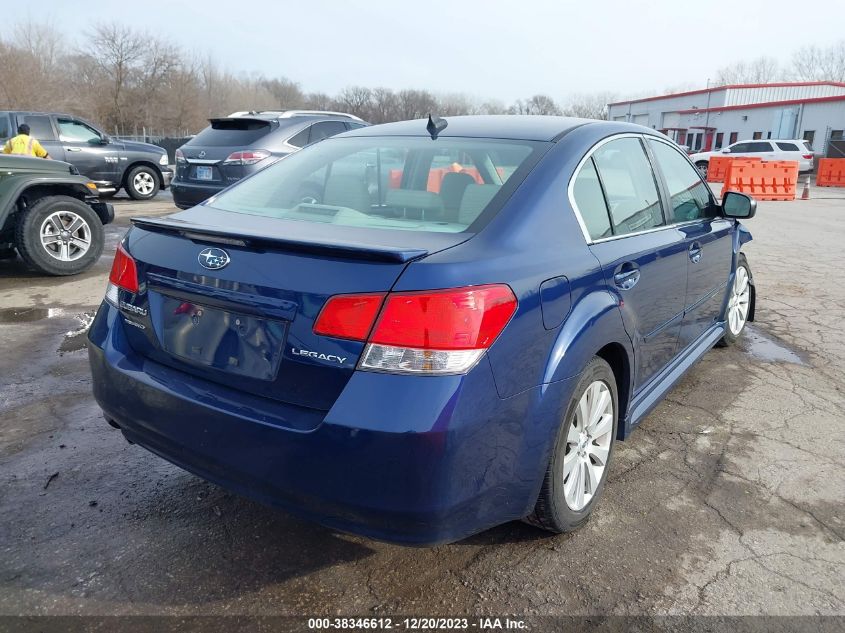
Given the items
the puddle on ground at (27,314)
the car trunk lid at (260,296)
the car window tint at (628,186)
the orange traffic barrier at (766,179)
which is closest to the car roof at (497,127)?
the car window tint at (628,186)

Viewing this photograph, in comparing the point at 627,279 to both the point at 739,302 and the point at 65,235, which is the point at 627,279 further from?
the point at 65,235

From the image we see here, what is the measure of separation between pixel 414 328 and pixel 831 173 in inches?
1225

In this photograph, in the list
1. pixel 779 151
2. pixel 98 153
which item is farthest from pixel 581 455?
pixel 779 151

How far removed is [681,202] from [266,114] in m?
7.41

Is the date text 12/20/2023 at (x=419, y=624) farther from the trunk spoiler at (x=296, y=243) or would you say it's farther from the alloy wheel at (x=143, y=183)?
the alloy wheel at (x=143, y=183)

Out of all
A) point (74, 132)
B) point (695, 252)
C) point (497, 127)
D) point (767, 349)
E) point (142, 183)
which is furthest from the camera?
point (142, 183)

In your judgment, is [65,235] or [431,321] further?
[65,235]

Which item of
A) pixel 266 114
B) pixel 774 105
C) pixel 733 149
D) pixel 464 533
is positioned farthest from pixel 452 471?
pixel 774 105

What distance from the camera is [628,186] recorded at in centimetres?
308

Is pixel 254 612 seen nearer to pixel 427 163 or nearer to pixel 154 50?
pixel 427 163

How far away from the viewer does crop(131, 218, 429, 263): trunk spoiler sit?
192cm

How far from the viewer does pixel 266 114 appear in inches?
377

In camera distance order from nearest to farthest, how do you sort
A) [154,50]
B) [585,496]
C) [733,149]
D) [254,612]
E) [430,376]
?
1. [430,376]
2. [254,612]
3. [585,496]
4. [733,149]
5. [154,50]

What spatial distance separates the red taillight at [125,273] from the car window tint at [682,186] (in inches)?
105
